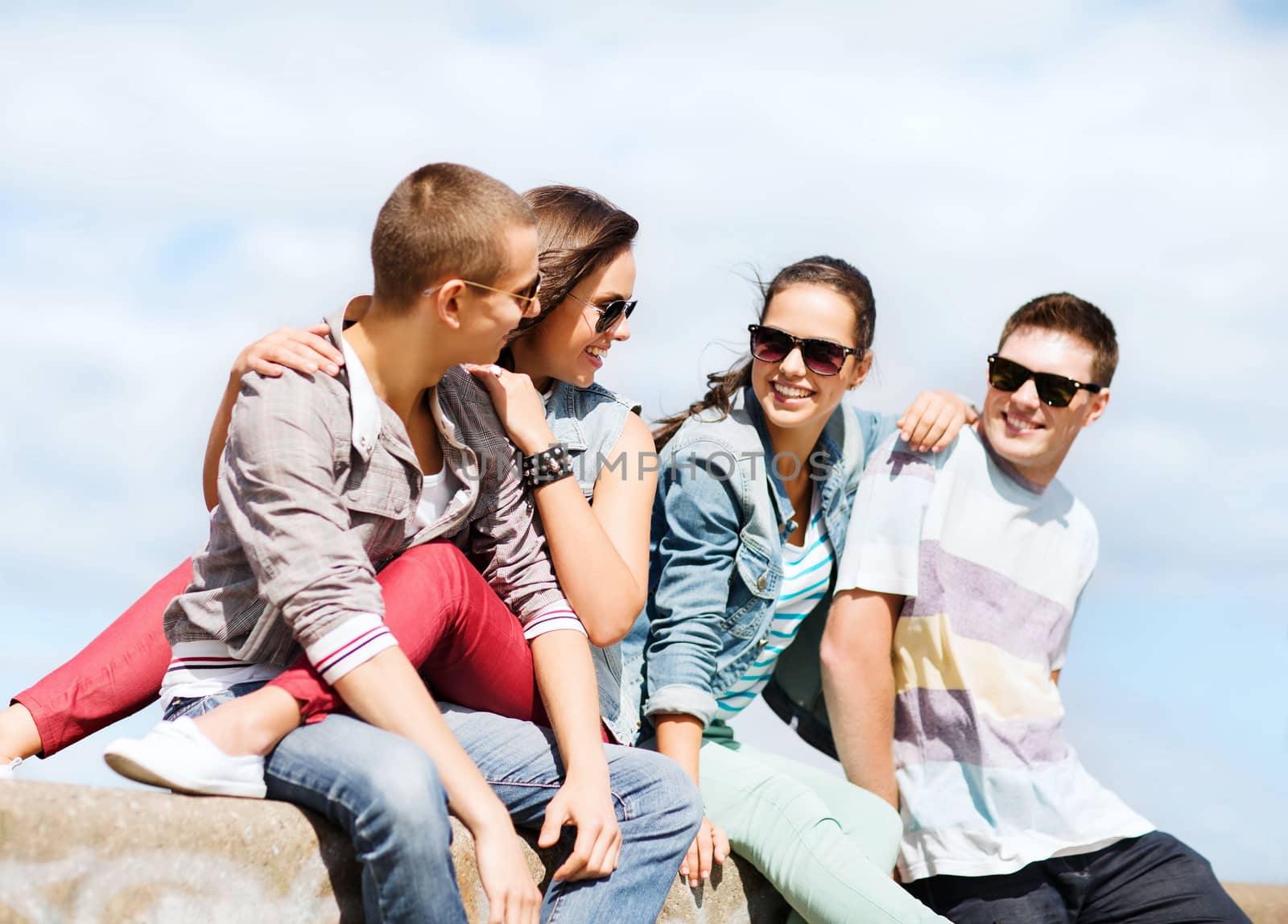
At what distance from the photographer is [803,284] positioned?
4402mm

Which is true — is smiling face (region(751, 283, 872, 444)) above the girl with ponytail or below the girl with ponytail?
above

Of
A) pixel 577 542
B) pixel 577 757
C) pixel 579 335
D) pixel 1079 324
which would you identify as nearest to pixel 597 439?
pixel 579 335

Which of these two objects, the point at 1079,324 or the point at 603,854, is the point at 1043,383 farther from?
the point at 603,854

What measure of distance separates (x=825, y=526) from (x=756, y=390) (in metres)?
0.52

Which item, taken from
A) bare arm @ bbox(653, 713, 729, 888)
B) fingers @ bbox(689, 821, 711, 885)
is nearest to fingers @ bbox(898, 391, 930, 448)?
bare arm @ bbox(653, 713, 729, 888)

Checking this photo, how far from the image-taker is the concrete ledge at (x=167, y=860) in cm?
235

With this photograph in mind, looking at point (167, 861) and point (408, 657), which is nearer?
point (167, 861)

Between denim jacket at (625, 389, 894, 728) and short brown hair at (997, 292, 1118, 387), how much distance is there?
0.96 m

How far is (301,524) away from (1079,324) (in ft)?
9.55

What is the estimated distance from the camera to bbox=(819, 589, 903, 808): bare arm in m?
4.13

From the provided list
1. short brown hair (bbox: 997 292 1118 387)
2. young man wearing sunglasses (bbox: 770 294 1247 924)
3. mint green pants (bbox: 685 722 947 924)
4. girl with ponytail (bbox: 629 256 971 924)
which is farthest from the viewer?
short brown hair (bbox: 997 292 1118 387)

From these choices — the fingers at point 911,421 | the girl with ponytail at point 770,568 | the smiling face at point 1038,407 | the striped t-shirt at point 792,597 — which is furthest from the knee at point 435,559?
the smiling face at point 1038,407

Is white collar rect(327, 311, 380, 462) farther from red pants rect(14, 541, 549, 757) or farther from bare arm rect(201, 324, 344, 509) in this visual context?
red pants rect(14, 541, 549, 757)

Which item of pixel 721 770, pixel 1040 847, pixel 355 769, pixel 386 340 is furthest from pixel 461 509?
pixel 1040 847
